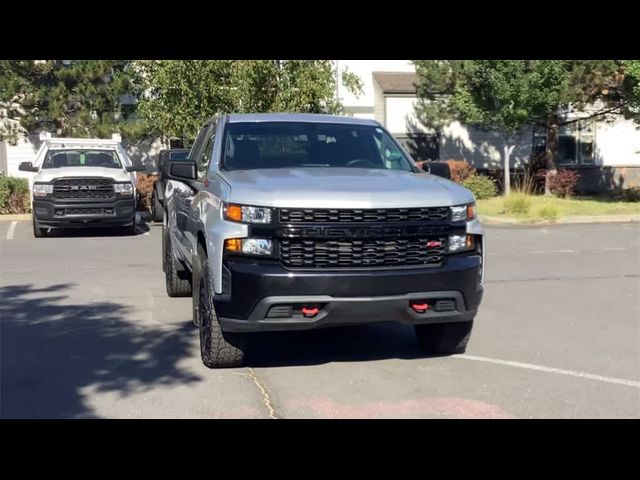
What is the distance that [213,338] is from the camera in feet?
18.9

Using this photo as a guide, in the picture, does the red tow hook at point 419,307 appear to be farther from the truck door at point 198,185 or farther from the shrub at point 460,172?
the shrub at point 460,172

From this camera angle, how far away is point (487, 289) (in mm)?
9586

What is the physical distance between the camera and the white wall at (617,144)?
1111 inches

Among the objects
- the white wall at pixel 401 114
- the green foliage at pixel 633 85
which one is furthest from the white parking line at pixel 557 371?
the white wall at pixel 401 114

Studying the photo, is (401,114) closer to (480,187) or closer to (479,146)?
(479,146)

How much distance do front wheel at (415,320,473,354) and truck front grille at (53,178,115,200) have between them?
993cm

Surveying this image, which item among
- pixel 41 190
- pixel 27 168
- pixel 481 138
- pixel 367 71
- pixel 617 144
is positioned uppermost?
pixel 367 71

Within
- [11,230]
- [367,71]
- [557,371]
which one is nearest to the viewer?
[557,371]

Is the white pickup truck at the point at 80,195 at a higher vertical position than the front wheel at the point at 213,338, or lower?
higher

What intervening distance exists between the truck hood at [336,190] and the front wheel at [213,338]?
70 centimetres

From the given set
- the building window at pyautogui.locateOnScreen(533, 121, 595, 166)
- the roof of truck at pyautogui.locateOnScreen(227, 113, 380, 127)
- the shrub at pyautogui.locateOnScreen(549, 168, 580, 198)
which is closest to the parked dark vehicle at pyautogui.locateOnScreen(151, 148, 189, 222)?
the roof of truck at pyautogui.locateOnScreen(227, 113, 380, 127)

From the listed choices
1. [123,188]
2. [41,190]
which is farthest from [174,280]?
[41,190]

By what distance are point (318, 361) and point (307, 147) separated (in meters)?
1.81
